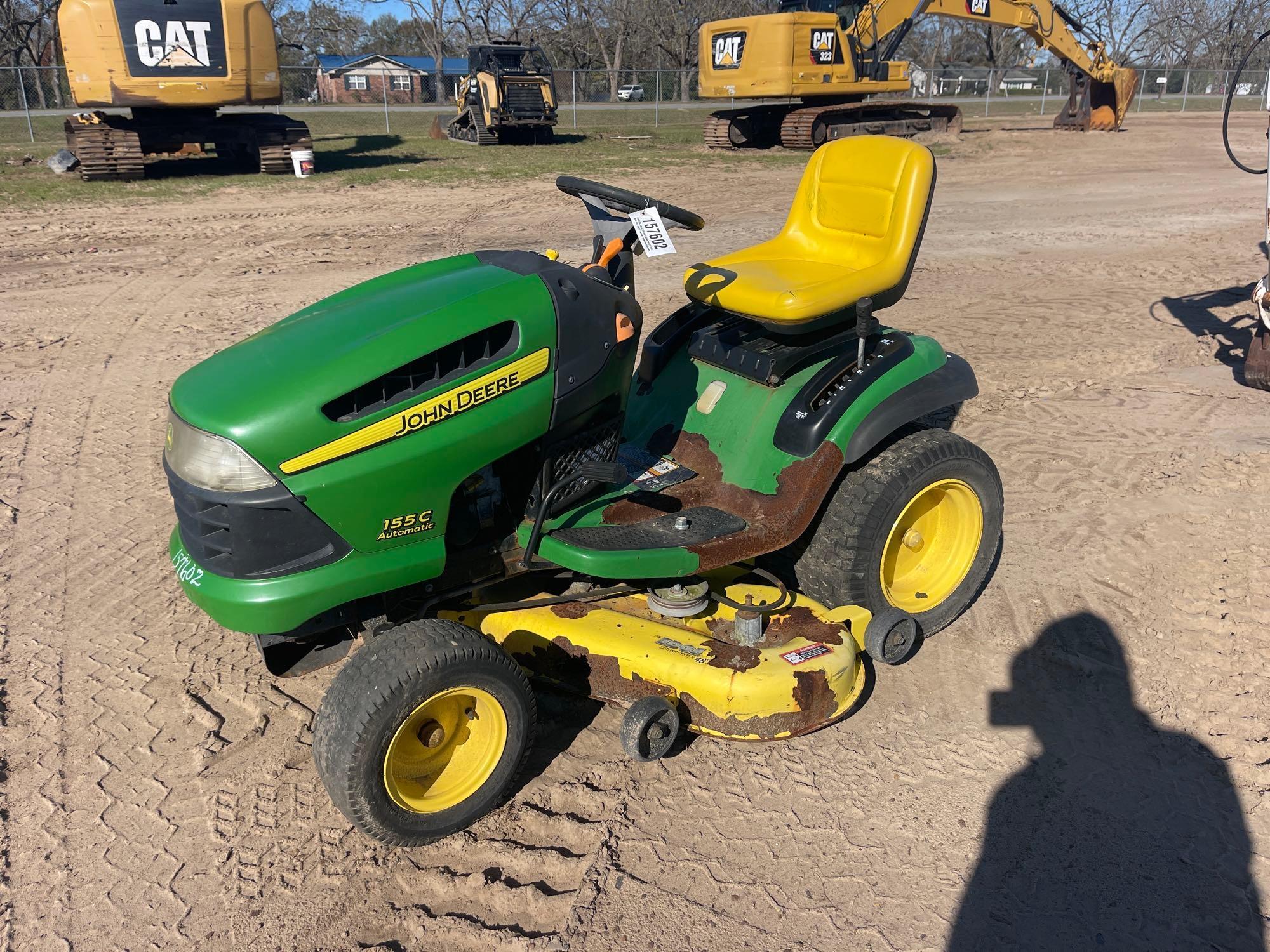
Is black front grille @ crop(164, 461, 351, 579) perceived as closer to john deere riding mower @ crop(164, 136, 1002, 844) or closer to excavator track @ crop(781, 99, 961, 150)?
john deere riding mower @ crop(164, 136, 1002, 844)

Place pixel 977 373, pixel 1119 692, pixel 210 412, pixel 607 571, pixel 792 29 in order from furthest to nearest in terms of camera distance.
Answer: pixel 792 29, pixel 977 373, pixel 1119 692, pixel 607 571, pixel 210 412

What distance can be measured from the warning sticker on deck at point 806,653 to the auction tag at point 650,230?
4.21 ft

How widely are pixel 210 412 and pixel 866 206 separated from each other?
Result: 2.57 meters

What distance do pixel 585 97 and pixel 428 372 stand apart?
134ft

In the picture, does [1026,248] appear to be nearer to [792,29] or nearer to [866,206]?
[866,206]

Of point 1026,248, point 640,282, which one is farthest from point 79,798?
point 1026,248

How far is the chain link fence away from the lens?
971 inches

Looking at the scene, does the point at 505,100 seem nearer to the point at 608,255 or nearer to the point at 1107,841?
the point at 608,255

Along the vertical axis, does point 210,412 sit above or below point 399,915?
above

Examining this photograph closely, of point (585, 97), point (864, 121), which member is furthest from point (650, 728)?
point (585, 97)

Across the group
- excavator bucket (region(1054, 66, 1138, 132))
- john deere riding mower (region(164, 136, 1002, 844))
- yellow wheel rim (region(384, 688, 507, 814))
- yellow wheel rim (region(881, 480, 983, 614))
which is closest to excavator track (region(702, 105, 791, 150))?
excavator bucket (region(1054, 66, 1138, 132))

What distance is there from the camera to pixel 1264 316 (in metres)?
5.78

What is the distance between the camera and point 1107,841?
270 cm

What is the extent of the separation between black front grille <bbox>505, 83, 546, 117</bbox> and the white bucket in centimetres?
585
